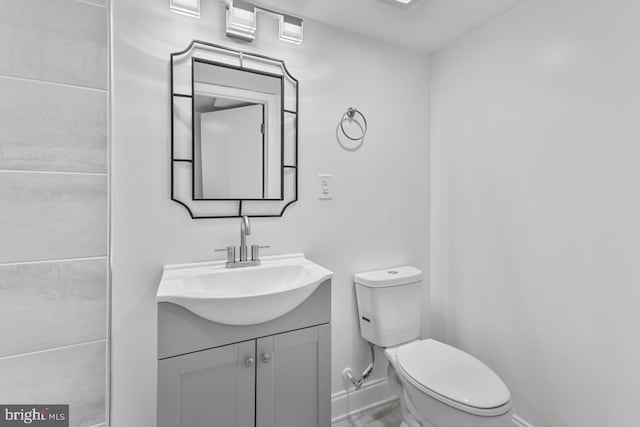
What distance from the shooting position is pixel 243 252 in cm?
138

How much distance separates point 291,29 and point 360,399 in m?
2.10

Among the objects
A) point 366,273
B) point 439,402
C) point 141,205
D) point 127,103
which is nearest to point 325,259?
point 366,273

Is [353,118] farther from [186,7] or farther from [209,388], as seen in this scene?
[209,388]

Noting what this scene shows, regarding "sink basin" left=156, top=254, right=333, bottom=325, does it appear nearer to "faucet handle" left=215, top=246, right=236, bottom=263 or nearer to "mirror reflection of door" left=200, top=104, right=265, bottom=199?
"faucet handle" left=215, top=246, right=236, bottom=263

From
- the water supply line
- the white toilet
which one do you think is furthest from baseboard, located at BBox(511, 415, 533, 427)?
the water supply line

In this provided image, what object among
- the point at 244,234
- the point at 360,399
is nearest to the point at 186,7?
the point at 244,234

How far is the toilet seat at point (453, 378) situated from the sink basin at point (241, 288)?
23.5 inches

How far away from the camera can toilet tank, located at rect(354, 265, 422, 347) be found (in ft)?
5.35

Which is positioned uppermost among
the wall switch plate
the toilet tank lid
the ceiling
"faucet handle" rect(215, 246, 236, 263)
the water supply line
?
the ceiling

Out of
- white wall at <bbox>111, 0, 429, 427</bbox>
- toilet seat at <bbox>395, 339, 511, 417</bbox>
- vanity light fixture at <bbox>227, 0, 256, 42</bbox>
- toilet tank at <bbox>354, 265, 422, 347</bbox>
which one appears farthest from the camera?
toilet tank at <bbox>354, 265, 422, 347</bbox>

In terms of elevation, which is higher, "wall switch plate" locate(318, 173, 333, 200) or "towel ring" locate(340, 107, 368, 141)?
"towel ring" locate(340, 107, 368, 141)

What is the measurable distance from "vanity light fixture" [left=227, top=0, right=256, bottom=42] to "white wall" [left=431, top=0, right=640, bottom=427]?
1261 millimetres

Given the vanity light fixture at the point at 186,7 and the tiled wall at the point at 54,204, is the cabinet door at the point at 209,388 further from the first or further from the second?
the vanity light fixture at the point at 186,7

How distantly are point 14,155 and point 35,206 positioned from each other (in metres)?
0.19
